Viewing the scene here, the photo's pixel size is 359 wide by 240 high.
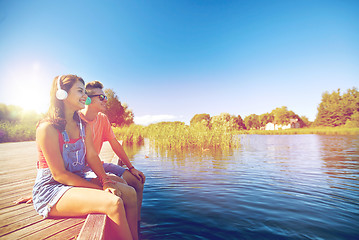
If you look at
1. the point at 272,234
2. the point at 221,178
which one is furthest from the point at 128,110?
the point at 272,234

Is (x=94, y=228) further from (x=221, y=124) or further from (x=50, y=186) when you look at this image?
(x=221, y=124)

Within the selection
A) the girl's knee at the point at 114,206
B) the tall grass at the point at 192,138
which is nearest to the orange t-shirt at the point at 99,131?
the girl's knee at the point at 114,206

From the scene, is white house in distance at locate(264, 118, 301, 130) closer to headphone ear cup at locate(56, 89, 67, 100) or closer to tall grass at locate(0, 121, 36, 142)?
tall grass at locate(0, 121, 36, 142)

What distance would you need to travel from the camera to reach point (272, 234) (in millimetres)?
3002

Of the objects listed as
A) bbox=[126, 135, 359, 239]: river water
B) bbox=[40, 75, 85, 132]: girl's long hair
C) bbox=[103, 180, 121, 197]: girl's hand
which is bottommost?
bbox=[126, 135, 359, 239]: river water

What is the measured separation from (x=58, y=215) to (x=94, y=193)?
1.61 feet

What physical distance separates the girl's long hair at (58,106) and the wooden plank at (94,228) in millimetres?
877

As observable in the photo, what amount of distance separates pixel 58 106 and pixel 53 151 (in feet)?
1.51

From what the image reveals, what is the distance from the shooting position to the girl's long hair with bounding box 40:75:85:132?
1782 mm

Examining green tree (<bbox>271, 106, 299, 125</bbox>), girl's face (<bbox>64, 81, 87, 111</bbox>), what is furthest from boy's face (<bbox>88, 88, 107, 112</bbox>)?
green tree (<bbox>271, 106, 299, 125</bbox>)

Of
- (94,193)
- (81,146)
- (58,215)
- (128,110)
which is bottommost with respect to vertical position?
(58,215)

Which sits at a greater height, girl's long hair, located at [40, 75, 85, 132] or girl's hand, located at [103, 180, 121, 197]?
girl's long hair, located at [40, 75, 85, 132]

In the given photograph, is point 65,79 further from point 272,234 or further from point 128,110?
point 128,110

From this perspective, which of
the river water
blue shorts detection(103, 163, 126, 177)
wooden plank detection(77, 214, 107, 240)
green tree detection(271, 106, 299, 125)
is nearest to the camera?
wooden plank detection(77, 214, 107, 240)
